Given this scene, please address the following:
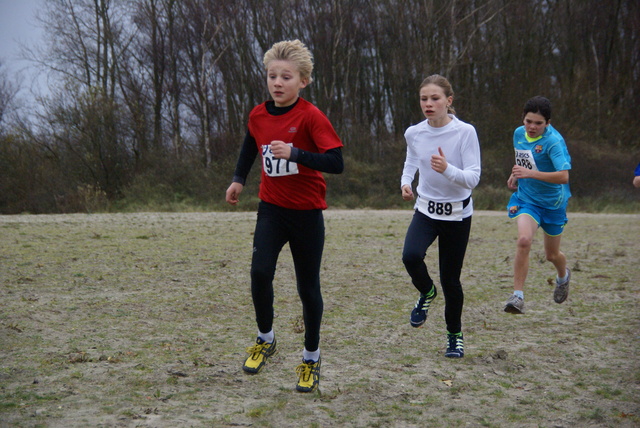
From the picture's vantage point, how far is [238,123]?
114 ft

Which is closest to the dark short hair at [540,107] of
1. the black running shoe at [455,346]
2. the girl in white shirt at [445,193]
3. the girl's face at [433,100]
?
the girl in white shirt at [445,193]

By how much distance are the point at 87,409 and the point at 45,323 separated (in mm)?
2505

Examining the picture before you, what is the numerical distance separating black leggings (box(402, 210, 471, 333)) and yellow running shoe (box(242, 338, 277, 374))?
3.90 ft

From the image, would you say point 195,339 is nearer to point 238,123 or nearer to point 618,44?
point 238,123

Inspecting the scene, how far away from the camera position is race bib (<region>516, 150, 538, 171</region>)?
6360 mm

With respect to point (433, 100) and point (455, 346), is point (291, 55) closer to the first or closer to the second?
point (433, 100)

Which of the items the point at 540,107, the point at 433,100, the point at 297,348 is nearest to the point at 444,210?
the point at 433,100

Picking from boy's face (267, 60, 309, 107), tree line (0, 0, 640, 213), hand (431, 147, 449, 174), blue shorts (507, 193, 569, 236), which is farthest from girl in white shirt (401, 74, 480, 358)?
tree line (0, 0, 640, 213)

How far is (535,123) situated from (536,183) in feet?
1.90

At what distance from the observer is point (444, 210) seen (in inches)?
202

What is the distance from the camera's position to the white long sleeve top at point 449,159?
4965 mm

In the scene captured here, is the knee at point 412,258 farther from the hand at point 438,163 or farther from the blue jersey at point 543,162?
the blue jersey at point 543,162

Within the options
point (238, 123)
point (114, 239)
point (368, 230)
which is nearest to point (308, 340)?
point (114, 239)

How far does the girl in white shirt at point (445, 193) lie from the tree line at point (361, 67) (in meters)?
25.3
